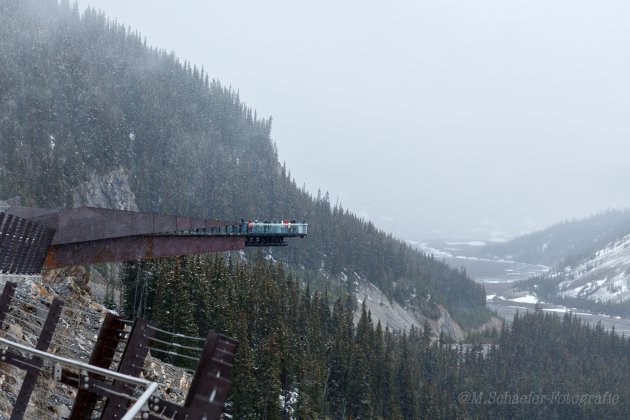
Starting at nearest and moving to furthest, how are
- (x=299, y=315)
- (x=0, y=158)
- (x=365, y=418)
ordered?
(x=365, y=418), (x=299, y=315), (x=0, y=158)

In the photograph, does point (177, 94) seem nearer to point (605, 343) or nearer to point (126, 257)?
point (605, 343)

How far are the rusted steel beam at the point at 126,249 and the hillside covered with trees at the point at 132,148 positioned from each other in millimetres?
76431

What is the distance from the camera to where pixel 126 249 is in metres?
22.3

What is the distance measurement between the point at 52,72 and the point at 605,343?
518ft

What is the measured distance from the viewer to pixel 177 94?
196 metres

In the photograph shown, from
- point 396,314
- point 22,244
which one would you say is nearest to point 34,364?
point 22,244

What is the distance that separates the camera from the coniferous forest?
56625 mm

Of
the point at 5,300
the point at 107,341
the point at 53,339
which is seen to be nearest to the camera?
the point at 107,341

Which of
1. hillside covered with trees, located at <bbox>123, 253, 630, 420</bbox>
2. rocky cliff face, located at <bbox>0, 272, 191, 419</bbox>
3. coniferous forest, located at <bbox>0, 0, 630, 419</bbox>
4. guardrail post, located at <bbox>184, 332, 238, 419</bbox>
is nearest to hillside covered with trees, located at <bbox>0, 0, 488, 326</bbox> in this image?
coniferous forest, located at <bbox>0, 0, 630, 419</bbox>

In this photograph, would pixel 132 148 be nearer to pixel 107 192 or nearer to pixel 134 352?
pixel 107 192

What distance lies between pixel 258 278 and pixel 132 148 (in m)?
83.3

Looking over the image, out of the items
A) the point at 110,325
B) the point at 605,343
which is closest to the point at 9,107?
the point at 110,325

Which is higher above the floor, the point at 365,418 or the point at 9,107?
the point at 9,107

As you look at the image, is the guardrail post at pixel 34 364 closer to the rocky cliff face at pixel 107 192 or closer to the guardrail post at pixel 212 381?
the guardrail post at pixel 212 381
